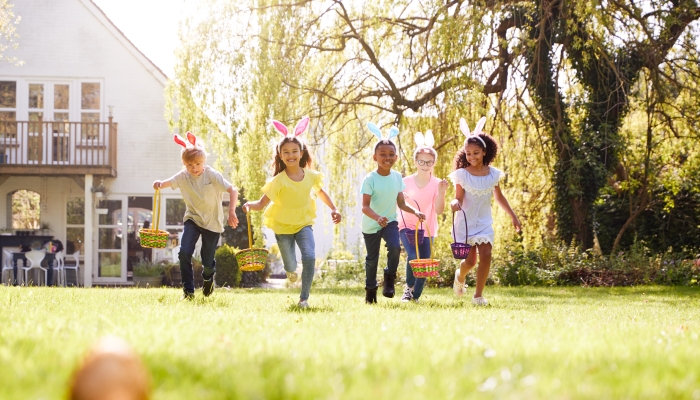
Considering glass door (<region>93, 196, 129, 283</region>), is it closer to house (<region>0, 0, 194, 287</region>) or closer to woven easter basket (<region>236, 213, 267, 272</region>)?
house (<region>0, 0, 194, 287</region>)

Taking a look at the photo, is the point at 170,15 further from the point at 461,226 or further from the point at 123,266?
the point at 461,226

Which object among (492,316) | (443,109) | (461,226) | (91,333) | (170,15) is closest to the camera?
(91,333)

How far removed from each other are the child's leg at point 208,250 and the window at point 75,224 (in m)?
13.5

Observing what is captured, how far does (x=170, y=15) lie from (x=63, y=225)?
7.66 meters

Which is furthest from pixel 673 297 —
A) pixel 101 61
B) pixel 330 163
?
pixel 101 61

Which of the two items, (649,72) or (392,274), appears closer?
(392,274)

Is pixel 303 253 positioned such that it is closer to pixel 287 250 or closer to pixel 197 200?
pixel 287 250

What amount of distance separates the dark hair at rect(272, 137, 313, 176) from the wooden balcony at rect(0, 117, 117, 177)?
40.8 ft

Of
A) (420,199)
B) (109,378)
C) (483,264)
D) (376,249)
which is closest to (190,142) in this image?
(376,249)

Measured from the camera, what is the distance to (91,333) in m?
3.73

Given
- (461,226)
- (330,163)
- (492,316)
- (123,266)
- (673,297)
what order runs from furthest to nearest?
1. (123,266)
2. (330,163)
3. (673,297)
4. (461,226)
5. (492,316)

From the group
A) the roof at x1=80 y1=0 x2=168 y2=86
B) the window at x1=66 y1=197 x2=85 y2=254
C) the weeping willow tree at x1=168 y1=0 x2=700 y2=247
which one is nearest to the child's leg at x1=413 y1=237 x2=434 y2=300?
the weeping willow tree at x1=168 y1=0 x2=700 y2=247

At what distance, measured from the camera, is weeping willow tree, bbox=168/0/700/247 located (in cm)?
1494

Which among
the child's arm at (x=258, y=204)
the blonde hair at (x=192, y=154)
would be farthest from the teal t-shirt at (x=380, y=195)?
the blonde hair at (x=192, y=154)
